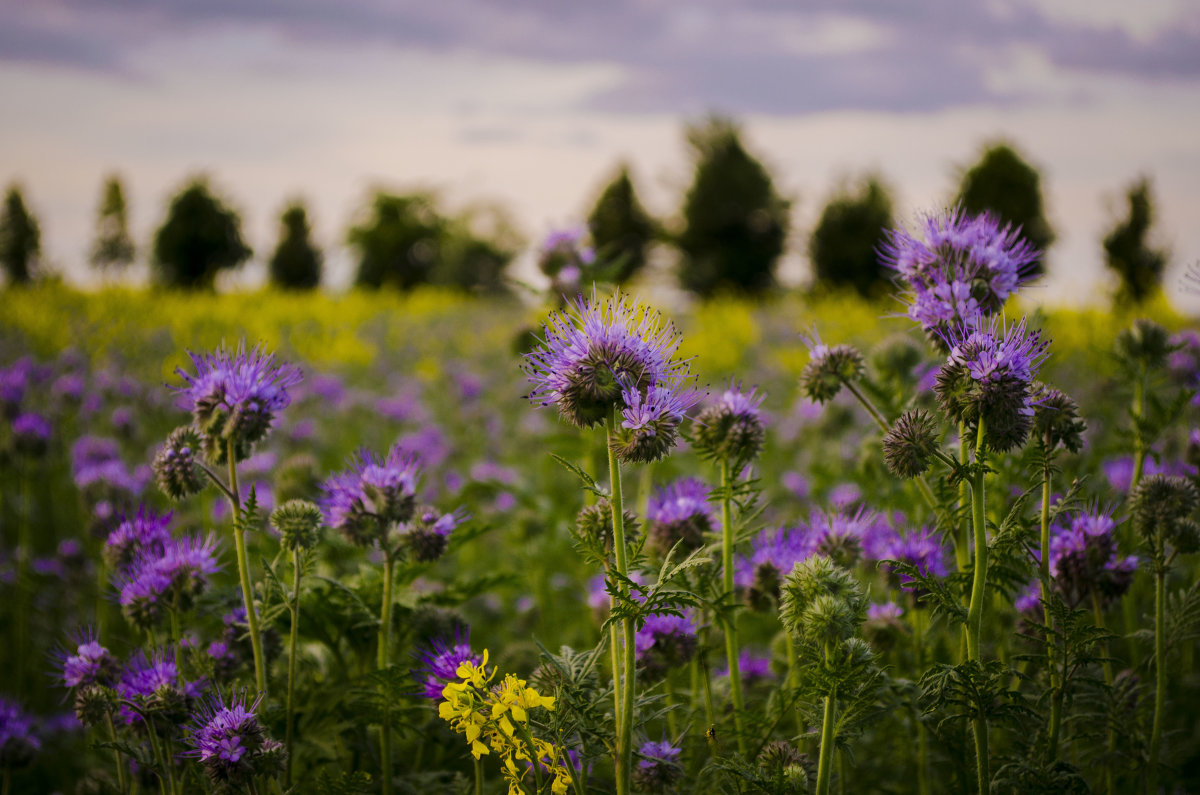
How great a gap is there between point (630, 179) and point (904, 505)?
4646 cm

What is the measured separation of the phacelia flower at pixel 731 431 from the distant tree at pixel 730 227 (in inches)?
1536

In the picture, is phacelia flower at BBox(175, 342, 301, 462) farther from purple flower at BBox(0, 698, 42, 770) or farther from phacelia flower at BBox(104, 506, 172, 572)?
purple flower at BBox(0, 698, 42, 770)

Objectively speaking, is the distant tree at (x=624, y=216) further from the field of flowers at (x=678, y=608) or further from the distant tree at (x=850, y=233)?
the field of flowers at (x=678, y=608)

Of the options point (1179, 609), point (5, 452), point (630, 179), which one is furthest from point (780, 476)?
point (630, 179)

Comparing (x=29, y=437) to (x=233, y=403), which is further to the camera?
(x=29, y=437)

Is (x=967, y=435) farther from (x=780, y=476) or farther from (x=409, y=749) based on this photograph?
(x=780, y=476)

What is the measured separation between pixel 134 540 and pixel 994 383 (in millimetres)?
2564

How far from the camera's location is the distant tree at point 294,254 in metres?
38.6

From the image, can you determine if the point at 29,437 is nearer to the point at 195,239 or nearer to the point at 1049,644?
the point at 1049,644

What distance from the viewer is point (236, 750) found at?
6.16ft

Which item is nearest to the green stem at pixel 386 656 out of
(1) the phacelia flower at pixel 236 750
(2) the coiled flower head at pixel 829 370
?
(1) the phacelia flower at pixel 236 750

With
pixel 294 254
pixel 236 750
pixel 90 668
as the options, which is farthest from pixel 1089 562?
pixel 294 254

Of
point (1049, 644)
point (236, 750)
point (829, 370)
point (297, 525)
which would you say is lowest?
point (236, 750)

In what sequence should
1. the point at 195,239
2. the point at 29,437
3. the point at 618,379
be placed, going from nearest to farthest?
the point at 618,379, the point at 29,437, the point at 195,239
